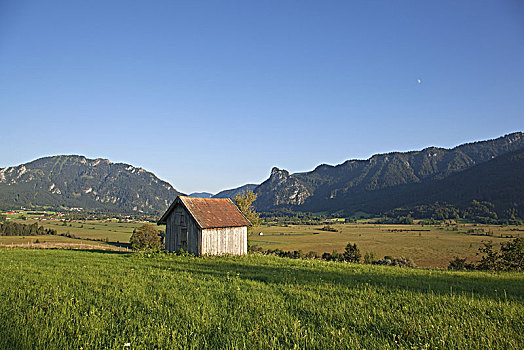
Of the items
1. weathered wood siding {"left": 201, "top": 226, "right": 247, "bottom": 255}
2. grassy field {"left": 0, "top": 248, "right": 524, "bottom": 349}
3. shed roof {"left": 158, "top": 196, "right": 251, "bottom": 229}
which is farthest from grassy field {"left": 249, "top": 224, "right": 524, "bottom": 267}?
grassy field {"left": 0, "top": 248, "right": 524, "bottom": 349}

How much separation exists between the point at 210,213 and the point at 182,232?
3172mm

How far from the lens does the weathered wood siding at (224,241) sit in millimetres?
28469

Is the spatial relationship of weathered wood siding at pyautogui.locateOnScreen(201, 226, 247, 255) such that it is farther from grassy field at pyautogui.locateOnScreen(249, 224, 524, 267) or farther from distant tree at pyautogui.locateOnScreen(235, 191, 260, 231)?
grassy field at pyautogui.locateOnScreen(249, 224, 524, 267)

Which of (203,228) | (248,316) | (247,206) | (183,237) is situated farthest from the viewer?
(247,206)

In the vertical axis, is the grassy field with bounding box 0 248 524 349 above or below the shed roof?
below

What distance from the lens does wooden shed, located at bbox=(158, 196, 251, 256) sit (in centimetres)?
2839

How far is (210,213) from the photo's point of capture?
30531mm

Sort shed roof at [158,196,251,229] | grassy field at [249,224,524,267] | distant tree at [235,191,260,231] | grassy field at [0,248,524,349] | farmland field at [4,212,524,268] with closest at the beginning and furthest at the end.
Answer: grassy field at [0,248,524,349]
shed roof at [158,196,251,229]
distant tree at [235,191,260,231]
grassy field at [249,224,524,267]
farmland field at [4,212,524,268]

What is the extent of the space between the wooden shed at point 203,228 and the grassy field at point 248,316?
47.2 ft

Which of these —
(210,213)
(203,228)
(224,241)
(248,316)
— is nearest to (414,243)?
(224,241)

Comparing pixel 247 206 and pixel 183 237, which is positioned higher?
pixel 247 206

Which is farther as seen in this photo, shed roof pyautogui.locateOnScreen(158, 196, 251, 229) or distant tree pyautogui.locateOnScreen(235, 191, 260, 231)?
distant tree pyautogui.locateOnScreen(235, 191, 260, 231)

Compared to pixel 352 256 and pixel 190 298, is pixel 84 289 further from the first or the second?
pixel 352 256

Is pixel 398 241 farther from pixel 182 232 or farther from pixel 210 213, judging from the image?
pixel 182 232
